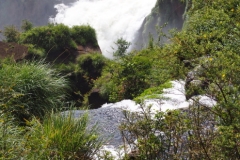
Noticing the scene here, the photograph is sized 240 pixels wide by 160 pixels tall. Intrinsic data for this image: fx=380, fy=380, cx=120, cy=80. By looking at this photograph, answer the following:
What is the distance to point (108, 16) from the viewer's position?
105 ft

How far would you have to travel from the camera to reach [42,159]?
3182mm

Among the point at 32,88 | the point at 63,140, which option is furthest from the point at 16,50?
the point at 63,140

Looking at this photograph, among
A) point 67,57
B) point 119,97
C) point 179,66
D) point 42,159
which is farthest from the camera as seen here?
point 67,57

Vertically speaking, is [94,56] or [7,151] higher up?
[94,56]

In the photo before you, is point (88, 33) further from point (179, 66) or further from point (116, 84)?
point (179, 66)

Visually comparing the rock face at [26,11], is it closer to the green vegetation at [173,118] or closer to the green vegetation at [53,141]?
the green vegetation at [173,118]

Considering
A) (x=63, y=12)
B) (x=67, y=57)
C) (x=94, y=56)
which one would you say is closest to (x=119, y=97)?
(x=94, y=56)

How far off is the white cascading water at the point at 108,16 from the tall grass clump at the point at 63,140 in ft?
71.5

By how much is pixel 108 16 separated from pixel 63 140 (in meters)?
29.2

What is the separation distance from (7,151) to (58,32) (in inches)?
412

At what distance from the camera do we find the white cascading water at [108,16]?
28.0 m

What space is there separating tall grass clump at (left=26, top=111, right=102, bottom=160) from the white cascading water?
2181 cm

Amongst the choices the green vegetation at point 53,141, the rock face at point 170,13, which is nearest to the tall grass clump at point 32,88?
the green vegetation at point 53,141

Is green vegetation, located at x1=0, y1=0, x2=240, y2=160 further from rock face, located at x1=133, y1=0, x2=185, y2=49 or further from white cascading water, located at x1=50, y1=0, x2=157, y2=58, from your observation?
white cascading water, located at x1=50, y1=0, x2=157, y2=58
